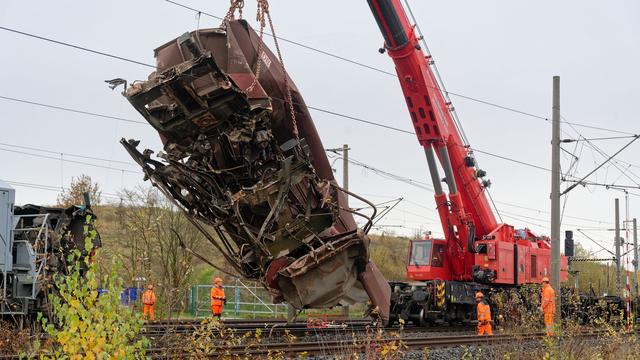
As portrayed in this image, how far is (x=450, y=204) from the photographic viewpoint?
17797mm

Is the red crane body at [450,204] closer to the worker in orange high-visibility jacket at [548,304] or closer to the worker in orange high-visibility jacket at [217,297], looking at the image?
the worker in orange high-visibility jacket at [548,304]

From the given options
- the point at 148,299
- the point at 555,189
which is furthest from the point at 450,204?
the point at 148,299

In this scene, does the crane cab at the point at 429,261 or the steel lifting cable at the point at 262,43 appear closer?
the steel lifting cable at the point at 262,43

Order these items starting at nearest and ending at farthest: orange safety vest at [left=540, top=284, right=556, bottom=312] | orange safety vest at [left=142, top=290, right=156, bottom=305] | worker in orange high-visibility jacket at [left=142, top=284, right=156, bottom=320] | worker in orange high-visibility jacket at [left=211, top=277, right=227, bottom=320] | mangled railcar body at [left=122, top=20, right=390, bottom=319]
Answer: worker in orange high-visibility jacket at [left=142, top=284, right=156, bottom=320] < orange safety vest at [left=142, top=290, right=156, bottom=305] < mangled railcar body at [left=122, top=20, right=390, bottom=319] < orange safety vest at [left=540, top=284, right=556, bottom=312] < worker in orange high-visibility jacket at [left=211, top=277, right=227, bottom=320]

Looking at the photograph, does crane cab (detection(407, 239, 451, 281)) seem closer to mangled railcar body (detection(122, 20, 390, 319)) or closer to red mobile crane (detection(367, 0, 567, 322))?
red mobile crane (detection(367, 0, 567, 322))

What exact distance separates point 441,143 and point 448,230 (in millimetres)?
2936

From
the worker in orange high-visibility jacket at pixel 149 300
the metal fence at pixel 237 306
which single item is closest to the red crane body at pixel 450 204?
the metal fence at pixel 237 306

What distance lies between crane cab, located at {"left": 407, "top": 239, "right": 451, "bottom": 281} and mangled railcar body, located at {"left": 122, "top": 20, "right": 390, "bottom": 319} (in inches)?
402

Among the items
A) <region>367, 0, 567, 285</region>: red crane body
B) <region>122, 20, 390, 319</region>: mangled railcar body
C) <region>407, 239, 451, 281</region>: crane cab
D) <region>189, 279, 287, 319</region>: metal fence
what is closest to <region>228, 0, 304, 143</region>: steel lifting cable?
<region>122, 20, 390, 319</region>: mangled railcar body

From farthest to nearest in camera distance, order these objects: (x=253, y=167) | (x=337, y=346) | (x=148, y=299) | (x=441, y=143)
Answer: (x=441, y=143) < (x=337, y=346) < (x=253, y=167) < (x=148, y=299)

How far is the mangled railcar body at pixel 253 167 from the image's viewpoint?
7.45 m

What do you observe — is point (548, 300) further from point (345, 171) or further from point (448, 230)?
point (345, 171)

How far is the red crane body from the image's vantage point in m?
15.8

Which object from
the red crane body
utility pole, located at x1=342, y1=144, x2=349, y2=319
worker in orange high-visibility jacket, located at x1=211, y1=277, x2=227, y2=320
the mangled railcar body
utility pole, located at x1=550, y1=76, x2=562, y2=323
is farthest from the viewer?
utility pole, located at x1=342, y1=144, x2=349, y2=319
